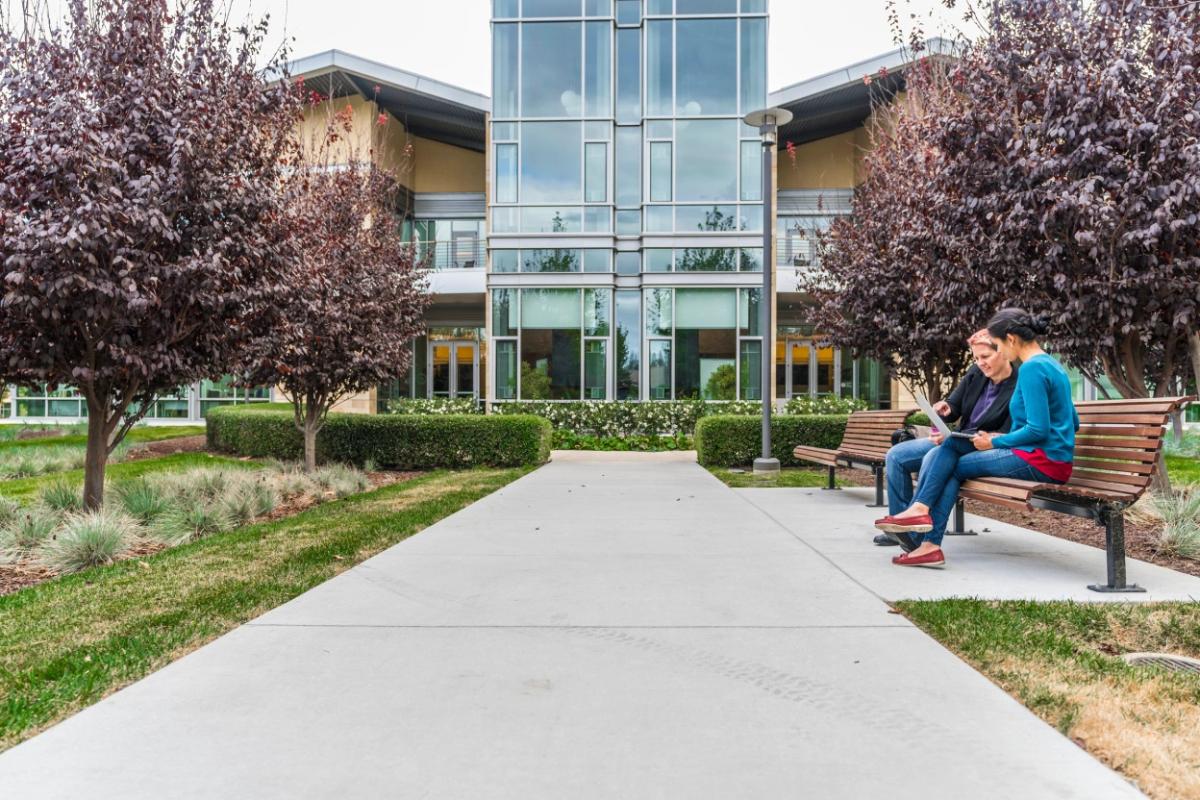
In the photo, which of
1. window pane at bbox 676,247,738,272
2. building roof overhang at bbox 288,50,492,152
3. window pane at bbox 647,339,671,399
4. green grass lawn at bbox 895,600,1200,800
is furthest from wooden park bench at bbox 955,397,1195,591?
building roof overhang at bbox 288,50,492,152

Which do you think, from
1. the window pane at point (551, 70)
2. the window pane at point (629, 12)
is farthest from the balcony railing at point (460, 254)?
the window pane at point (629, 12)

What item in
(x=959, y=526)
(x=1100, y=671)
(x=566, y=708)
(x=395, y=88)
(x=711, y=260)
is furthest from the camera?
(x=395, y=88)

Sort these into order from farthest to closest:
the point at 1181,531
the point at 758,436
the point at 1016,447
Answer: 1. the point at 758,436
2. the point at 1181,531
3. the point at 1016,447

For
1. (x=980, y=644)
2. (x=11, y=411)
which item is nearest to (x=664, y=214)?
(x=980, y=644)

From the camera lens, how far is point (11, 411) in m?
28.0

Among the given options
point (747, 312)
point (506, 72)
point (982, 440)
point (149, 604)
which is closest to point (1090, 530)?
point (982, 440)

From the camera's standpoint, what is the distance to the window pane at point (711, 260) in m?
20.7

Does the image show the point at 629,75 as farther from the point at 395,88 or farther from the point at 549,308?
the point at 549,308

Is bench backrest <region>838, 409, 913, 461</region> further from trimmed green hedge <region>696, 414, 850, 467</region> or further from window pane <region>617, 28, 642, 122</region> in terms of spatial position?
window pane <region>617, 28, 642, 122</region>

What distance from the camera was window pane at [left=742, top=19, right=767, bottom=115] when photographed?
2084 cm

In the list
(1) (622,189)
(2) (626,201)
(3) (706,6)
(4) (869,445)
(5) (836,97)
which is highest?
(3) (706,6)

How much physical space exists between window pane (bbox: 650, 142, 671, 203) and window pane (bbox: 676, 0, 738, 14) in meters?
3.53

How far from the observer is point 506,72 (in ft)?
69.7

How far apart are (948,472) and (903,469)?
0.65 meters
